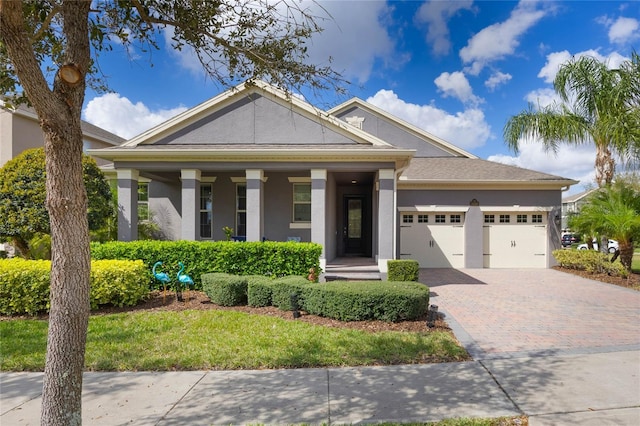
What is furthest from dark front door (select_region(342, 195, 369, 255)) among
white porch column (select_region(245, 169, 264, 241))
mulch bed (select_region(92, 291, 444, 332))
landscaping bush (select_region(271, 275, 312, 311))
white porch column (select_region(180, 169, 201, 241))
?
landscaping bush (select_region(271, 275, 312, 311))

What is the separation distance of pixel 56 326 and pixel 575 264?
1647 cm

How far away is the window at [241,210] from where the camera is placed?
45.8 feet

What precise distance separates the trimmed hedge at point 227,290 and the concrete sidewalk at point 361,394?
11.2 feet

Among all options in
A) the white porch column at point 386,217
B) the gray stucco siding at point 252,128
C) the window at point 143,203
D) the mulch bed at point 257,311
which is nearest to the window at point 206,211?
the window at point 143,203

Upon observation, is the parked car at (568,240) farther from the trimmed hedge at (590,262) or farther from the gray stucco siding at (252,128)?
the gray stucco siding at (252,128)

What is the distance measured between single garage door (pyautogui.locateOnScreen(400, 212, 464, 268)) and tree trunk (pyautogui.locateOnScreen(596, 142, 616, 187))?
5.44 m

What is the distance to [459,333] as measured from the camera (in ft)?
20.3

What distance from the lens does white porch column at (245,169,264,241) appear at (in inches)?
440

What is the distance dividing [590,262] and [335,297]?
11.5m

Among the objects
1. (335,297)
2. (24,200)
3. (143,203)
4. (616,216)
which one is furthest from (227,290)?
(616,216)

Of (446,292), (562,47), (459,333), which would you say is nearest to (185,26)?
(459,333)

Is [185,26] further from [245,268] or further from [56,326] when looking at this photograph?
[245,268]

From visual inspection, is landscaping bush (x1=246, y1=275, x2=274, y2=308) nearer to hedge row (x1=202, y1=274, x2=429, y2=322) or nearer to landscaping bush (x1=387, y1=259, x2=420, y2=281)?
hedge row (x1=202, y1=274, x2=429, y2=322)

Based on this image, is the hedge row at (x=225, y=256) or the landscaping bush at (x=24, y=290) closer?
the landscaping bush at (x=24, y=290)
